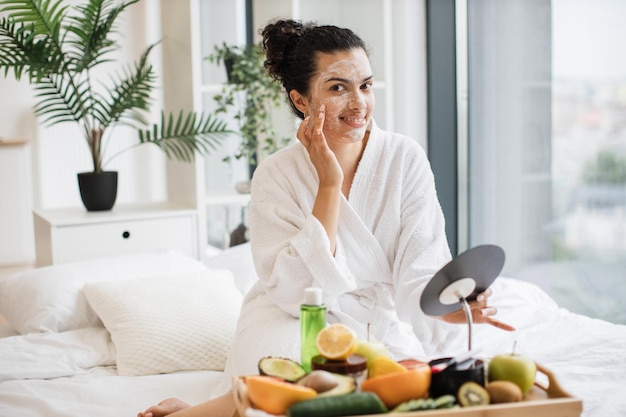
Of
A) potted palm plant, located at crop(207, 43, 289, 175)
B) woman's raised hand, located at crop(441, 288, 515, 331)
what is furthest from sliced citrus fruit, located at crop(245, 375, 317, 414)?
potted palm plant, located at crop(207, 43, 289, 175)

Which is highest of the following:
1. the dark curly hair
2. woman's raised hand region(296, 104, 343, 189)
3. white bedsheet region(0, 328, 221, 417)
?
the dark curly hair

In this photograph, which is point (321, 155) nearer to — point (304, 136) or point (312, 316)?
point (304, 136)

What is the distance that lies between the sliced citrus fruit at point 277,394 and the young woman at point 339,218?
1.81 ft

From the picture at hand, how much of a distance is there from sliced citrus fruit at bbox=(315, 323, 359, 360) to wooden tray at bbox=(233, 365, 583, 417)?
0.45ft

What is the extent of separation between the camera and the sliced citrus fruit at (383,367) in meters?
1.22

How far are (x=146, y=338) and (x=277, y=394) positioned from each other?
1.04m

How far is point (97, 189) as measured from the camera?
3006 millimetres

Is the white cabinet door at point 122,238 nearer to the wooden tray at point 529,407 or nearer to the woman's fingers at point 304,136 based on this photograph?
the woman's fingers at point 304,136

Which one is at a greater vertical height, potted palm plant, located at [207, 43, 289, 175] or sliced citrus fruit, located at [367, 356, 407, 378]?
potted palm plant, located at [207, 43, 289, 175]

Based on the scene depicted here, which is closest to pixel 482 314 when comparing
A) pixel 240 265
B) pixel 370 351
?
pixel 370 351

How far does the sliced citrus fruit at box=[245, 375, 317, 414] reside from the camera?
45.3 inches

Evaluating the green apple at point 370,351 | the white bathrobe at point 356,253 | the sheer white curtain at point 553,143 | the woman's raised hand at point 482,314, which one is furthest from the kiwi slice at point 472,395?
the sheer white curtain at point 553,143

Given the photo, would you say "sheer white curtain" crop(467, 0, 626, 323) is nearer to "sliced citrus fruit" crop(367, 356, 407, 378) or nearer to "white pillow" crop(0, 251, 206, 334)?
"white pillow" crop(0, 251, 206, 334)

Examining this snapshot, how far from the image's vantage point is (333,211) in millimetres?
1779
